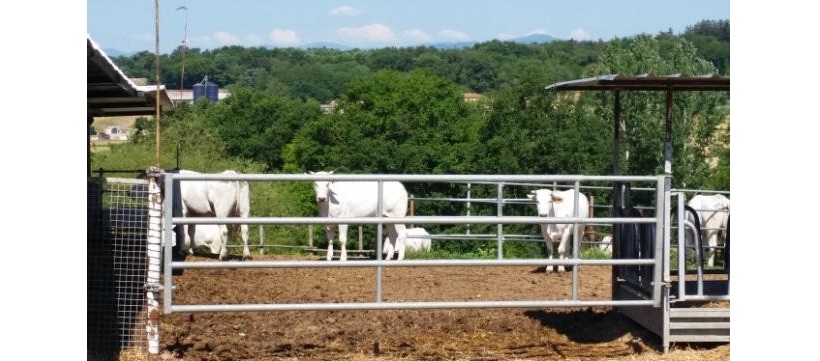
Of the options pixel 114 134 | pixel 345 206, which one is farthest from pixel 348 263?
pixel 114 134

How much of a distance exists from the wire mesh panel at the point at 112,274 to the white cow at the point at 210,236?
6150 mm

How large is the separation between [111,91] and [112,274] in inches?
111

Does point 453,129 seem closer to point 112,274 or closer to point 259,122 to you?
point 259,122

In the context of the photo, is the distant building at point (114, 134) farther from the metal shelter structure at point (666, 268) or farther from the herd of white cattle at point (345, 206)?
the metal shelter structure at point (666, 268)

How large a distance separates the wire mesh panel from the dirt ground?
331 mm

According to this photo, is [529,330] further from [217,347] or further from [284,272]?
[284,272]

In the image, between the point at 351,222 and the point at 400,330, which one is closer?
the point at 351,222

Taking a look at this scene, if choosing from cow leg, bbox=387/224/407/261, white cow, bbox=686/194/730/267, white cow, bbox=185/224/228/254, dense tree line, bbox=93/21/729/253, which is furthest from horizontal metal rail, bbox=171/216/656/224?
dense tree line, bbox=93/21/729/253

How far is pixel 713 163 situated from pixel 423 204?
21550mm

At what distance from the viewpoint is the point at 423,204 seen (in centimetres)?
4241

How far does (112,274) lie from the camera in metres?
7.29

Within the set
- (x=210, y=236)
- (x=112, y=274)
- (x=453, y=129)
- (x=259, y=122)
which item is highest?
(x=259, y=122)

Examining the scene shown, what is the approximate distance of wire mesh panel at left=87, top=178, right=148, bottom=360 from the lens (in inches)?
281

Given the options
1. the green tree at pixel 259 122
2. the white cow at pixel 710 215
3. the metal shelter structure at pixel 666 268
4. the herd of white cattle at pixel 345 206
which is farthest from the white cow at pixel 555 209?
the green tree at pixel 259 122
